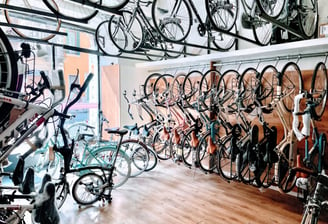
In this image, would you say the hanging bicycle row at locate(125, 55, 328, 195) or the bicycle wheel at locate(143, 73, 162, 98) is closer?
the hanging bicycle row at locate(125, 55, 328, 195)

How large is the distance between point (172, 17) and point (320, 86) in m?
2.38

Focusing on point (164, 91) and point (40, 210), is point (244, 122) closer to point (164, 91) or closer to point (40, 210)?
point (164, 91)

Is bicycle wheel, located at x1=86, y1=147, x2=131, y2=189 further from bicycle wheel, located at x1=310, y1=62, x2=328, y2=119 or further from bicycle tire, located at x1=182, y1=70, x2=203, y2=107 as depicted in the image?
bicycle wheel, located at x1=310, y1=62, x2=328, y2=119

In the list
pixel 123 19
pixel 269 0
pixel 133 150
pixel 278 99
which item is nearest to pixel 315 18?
pixel 269 0

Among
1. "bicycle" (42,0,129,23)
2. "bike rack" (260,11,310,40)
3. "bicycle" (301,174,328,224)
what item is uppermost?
"bicycle" (42,0,129,23)

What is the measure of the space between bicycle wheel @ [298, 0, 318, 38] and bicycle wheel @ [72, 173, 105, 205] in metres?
3.66

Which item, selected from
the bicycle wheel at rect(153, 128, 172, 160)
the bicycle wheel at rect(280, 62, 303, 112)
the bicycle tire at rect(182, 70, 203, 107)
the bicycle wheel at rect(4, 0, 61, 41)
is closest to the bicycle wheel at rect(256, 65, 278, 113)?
the bicycle wheel at rect(280, 62, 303, 112)

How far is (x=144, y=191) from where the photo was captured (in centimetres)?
383

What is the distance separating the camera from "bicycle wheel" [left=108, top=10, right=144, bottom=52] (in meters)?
3.95

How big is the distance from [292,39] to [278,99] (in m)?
1.14

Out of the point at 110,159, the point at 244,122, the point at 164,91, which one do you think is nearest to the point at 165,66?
the point at 164,91

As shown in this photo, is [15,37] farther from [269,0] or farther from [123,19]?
[269,0]

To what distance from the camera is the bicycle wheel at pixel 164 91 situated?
5.06 m

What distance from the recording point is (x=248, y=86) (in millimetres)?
4258
